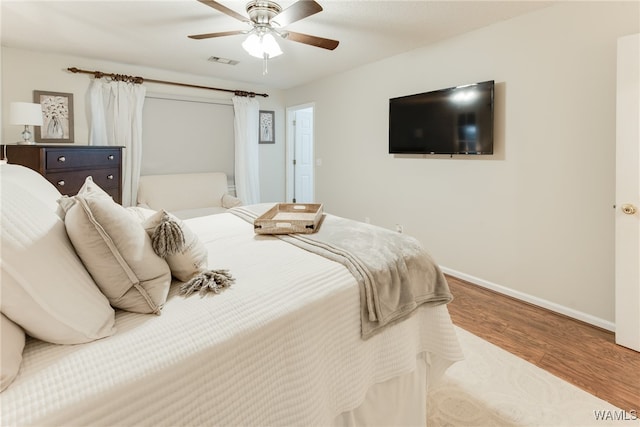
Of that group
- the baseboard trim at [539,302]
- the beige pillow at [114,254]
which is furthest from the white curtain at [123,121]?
the baseboard trim at [539,302]

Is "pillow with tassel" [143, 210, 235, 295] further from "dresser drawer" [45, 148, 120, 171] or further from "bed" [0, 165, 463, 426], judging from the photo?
"dresser drawer" [45, 148, 120, 171]

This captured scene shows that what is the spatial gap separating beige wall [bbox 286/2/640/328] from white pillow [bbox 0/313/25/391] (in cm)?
323

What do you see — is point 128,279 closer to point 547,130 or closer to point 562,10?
point 547,130

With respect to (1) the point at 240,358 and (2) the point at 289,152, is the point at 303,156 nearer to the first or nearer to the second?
(2) the point at 289,152

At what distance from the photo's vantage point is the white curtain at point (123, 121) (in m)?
4.05

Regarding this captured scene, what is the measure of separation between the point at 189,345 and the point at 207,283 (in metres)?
0.32

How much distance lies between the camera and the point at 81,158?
11.1 ft

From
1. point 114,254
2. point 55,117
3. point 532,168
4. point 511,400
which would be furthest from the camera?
point 55,117

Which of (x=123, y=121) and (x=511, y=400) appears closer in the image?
(x=511, y=400)

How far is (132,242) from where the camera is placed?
1.05 metres

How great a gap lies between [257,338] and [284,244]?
0.74 m

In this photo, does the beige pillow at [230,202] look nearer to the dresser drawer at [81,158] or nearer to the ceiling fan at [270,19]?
the dresser drawer at [81,158]

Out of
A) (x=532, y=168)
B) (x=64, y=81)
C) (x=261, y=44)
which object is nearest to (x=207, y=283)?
(x=261, y=44)

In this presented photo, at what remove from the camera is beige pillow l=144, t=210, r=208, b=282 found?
122 centimetres
